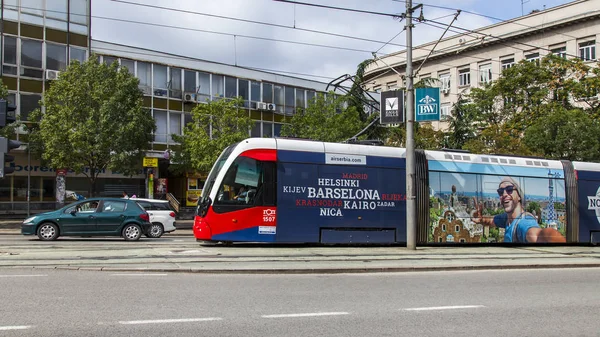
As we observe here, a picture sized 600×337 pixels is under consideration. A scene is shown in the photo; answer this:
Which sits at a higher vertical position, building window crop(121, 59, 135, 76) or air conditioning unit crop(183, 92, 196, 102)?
building window crop(121, 59, 135, 76)

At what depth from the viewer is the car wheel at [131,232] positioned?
59.7ft

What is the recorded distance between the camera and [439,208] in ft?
57.5

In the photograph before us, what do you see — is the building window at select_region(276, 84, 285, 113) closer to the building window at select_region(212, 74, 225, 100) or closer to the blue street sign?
the building window at select_region(212, 74, 225, 100)

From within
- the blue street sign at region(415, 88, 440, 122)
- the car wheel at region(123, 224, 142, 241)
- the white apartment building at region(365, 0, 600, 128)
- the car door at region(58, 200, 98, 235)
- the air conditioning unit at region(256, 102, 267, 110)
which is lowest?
the car wheel at region(123, 224, 142, 241)

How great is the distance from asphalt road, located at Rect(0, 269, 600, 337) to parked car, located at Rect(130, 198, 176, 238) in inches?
440

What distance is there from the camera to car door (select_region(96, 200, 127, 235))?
706 inches

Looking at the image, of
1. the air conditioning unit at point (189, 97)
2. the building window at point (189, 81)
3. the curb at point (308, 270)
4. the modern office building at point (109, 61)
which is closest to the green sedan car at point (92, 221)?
the curb at point (308, 270)

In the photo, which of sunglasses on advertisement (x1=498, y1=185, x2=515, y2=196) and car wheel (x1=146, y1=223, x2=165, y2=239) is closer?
sunglasses on advertisement (x1=498, y1=185, x2=515, y2=196)

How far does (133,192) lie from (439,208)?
26148 mm

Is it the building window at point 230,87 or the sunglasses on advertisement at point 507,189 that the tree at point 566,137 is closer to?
the sunglasses on advertisement at point 507,189

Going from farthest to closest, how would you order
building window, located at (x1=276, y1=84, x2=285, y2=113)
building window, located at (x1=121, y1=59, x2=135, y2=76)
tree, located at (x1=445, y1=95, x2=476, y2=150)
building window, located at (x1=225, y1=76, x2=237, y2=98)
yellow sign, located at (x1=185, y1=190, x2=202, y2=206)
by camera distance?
1. building window, located at (x1=276, y1=84, x2=285, y2=113)
2. tree, located at (x1=445, y1=95, x2=476, y2=150)
3. building window, located at (x1=225, y1=76, x2=237, y2=98)
4. yellow sign, located at (x1=185, y1=190, x2=202, y2=206)
5. building window, located at (x1=121, y1=59, x2=135, y2=76)

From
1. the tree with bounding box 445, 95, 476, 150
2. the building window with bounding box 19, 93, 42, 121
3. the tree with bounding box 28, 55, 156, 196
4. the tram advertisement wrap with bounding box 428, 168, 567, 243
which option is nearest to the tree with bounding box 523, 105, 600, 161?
Result: the tree with bounding box 445, 95, 476, 150

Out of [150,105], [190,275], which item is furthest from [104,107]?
[190,275]

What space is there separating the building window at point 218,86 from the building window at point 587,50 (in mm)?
29890
